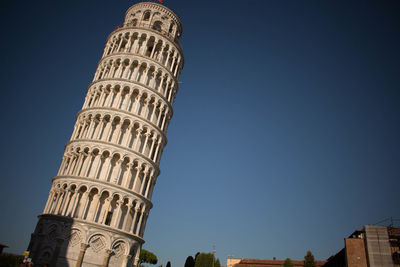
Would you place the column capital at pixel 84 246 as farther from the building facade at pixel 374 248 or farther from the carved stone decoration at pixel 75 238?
the building facade at pixel 374 248

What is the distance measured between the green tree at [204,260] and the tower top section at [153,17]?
44057 millimetres

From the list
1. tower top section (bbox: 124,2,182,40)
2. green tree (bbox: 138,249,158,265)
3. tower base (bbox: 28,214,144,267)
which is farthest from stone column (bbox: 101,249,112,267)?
green tree (bbox: 138,249,158,265)

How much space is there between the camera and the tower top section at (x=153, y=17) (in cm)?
4212

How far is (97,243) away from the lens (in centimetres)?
2831

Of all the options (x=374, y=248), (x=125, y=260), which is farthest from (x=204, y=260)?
(x=125, y=260)

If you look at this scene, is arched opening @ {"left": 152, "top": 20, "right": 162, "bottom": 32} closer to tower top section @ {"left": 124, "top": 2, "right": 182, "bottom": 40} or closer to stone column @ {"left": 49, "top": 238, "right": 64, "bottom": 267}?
tower top section @ {"left": 124, "top": 2, "right": 182, "bottom": 40}

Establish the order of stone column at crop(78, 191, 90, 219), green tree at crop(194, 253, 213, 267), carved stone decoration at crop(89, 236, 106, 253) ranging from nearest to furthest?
carved stone decoration at crop(89, 236, 106, 253), stone column at crop(78, 191, 90, 219), green tree at crop(194, 253, 213, 267)

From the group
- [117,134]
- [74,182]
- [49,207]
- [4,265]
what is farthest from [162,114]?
[4,265]

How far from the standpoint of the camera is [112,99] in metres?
35.6

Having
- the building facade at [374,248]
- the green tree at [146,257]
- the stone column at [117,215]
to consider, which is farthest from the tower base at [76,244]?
the green tree at [146,257]

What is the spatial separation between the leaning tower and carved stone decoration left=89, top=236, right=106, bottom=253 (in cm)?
9

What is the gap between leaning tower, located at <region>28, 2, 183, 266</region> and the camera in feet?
92.8

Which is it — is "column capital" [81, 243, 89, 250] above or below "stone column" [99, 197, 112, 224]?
below

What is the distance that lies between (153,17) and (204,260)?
156 ft
